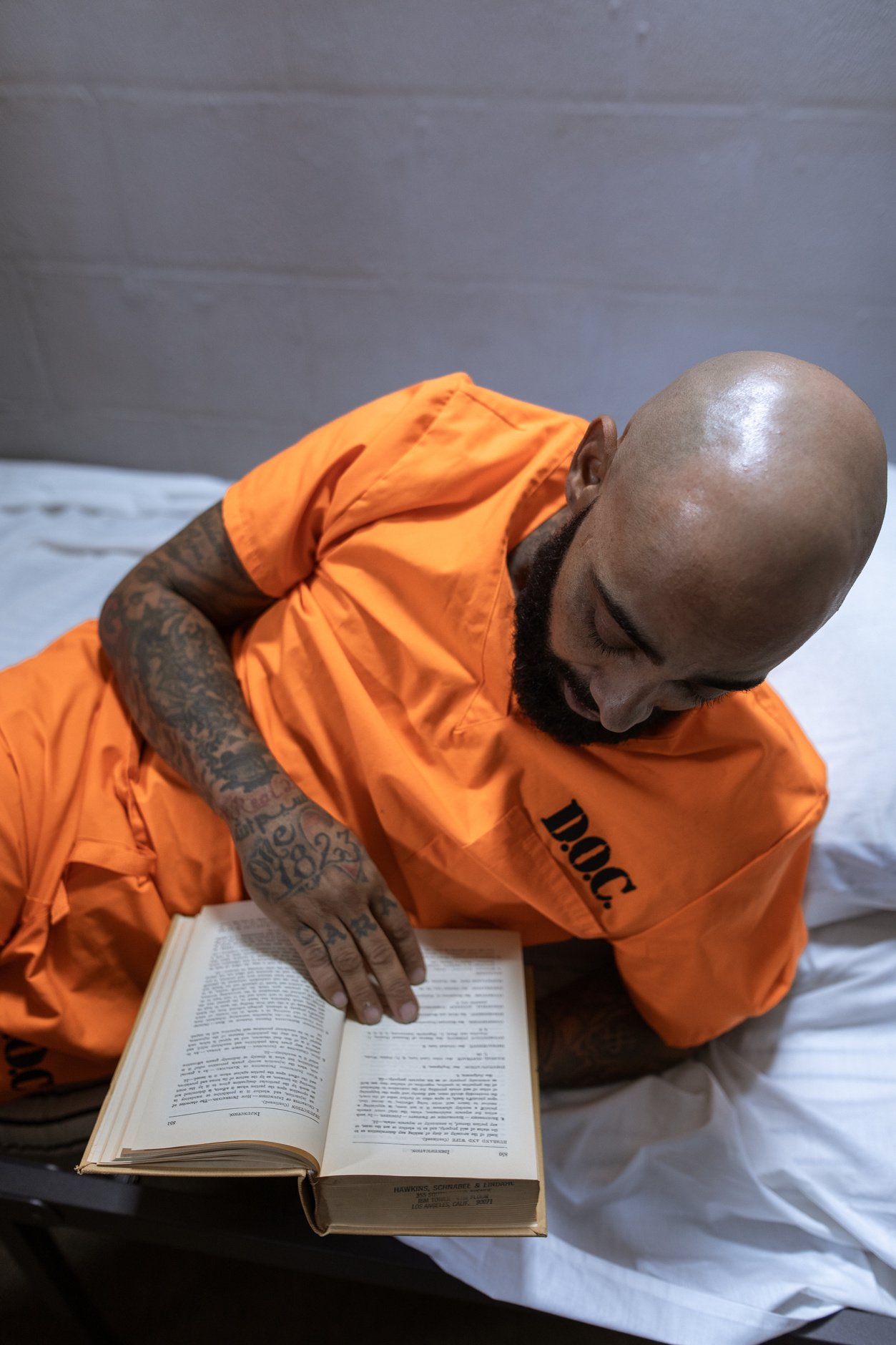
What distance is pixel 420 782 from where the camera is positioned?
876 mm

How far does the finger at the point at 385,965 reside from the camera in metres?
0.83

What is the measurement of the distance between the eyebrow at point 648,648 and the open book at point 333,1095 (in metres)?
0.38

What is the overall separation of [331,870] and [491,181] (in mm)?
1137

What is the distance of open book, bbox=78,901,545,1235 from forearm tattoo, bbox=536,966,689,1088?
15 centimetres

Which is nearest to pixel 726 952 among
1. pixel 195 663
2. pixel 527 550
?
pixel 527 550

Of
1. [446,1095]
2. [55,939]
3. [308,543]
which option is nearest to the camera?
[446,1095]

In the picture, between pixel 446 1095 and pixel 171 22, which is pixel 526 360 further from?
pixel 446 1095

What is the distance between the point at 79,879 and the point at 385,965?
0.34 m

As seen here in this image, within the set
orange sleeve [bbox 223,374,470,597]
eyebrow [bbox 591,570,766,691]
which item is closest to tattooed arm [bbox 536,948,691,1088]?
eyebrow [bbox 591,570,766,691]

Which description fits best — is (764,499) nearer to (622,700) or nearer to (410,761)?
(622,700)

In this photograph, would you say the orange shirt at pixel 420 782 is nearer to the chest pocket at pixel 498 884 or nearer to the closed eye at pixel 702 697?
the chest pocket at pixel 498 884

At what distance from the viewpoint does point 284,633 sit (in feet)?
3.25

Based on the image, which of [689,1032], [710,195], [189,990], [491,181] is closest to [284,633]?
[189,990]

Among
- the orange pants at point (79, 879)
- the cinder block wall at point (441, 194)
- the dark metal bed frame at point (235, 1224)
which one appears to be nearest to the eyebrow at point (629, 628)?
the orange pants at point (79, 879)
